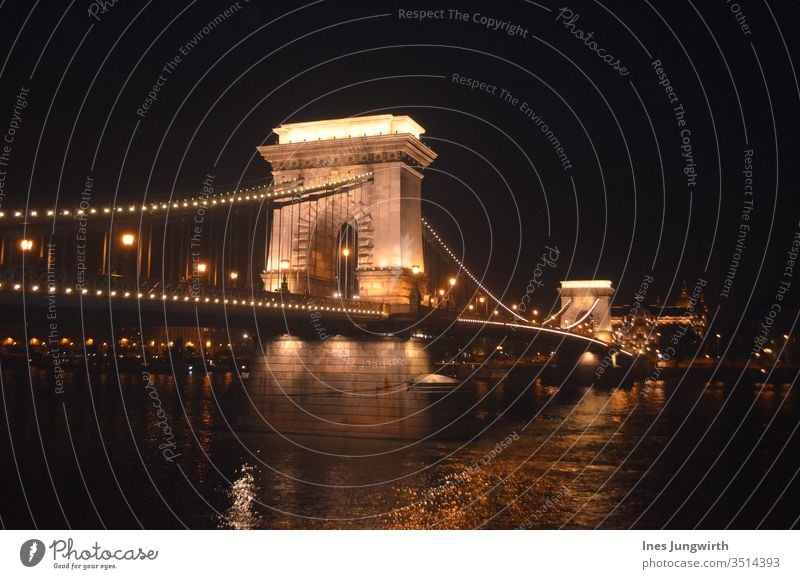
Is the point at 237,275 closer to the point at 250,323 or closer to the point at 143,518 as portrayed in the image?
the point at 250,323

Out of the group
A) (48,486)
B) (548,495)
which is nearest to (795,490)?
(548,495)

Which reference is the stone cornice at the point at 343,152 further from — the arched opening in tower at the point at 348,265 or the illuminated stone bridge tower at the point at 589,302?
the illuminated stone bridge tower at the point at 589,302

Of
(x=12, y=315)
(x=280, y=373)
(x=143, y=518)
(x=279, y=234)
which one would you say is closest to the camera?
(x=143, y=518)

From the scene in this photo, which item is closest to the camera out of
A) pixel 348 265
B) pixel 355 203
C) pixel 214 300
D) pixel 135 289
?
pixel 135 289

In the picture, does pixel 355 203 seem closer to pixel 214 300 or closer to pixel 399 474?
pixel 214 300

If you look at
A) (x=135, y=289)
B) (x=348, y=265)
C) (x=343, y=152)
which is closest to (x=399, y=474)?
(x=135, y=289)

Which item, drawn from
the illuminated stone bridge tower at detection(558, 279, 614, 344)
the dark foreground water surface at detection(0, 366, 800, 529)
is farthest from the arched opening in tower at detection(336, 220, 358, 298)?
the illuminated stone bridge tower at detection(558, 279, 614, 344)
